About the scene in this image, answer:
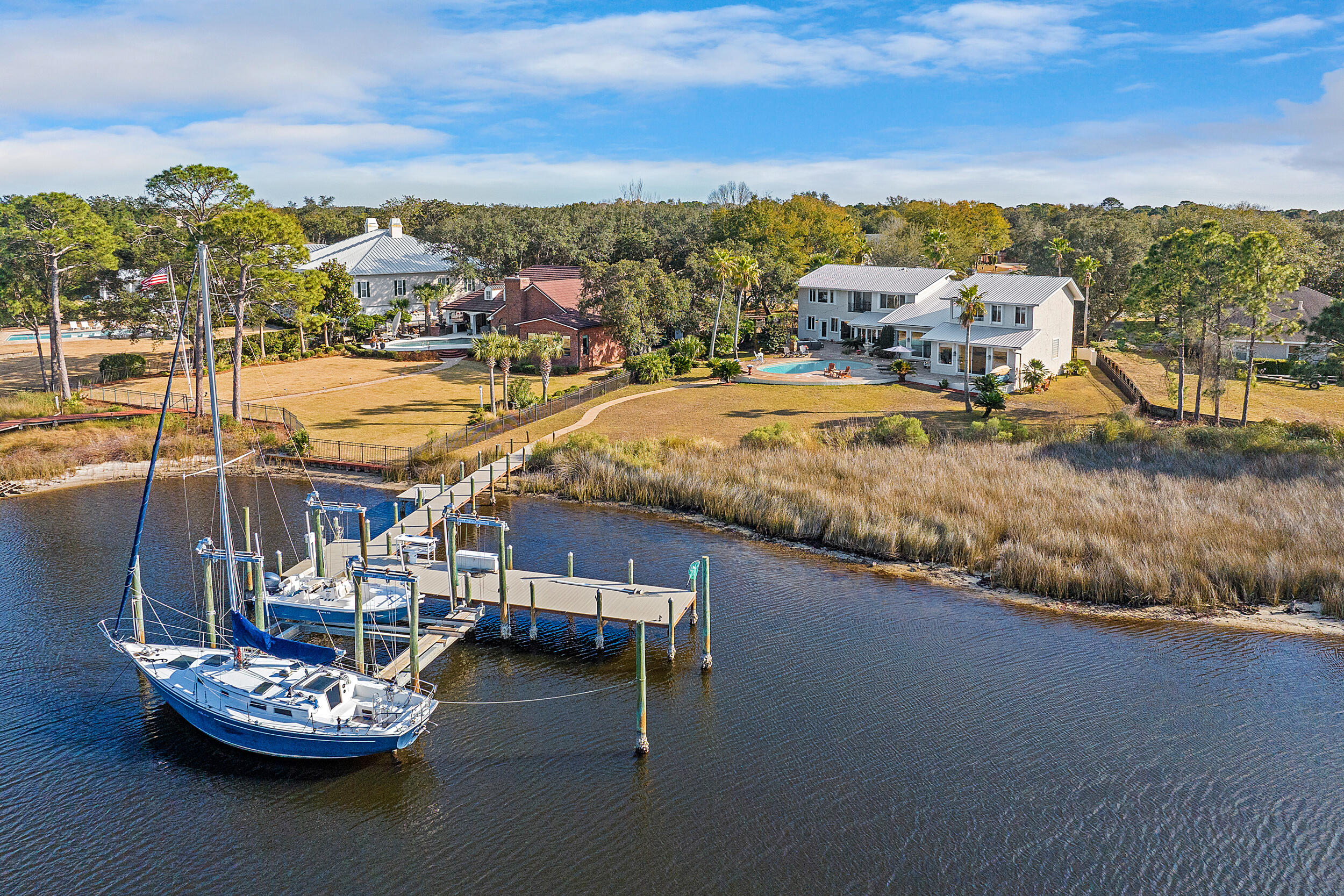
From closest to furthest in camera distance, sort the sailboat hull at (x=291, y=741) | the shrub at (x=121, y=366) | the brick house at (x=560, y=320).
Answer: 1. the sailboat hull at (x=291, y=741)
2. the shrub at (x=121, y=366)
3. the brick house at (x=560, y=320)

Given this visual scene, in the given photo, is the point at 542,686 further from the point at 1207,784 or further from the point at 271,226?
the point at 271,226

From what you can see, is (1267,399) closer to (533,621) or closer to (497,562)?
(497,562)

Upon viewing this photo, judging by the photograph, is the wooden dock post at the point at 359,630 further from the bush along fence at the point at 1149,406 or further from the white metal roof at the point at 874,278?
the white metal roof at the point at 874,278

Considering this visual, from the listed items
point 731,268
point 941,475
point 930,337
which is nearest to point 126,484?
point 941,475

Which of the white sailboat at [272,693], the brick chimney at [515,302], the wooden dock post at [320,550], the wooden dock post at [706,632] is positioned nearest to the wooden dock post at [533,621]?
the white sailboat at [272,693]

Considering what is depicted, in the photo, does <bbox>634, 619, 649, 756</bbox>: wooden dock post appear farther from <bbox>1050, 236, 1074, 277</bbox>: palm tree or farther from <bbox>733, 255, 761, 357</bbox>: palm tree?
<bbox>1050, 236, 1074, 277</bbox>: palm tree

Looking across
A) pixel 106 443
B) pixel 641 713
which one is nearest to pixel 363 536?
pixel 641 713
